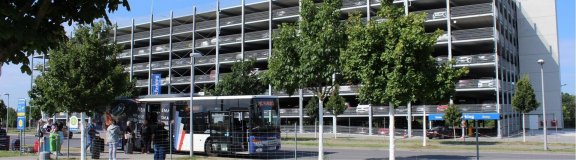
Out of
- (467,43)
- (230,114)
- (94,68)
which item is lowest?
(230,114)

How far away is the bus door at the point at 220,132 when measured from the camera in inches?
926

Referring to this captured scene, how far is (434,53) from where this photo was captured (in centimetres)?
5931

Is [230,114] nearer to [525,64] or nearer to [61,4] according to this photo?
[61,4]

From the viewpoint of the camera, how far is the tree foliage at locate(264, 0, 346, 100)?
A: 18.1 meters

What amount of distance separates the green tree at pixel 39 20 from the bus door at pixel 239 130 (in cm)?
1769

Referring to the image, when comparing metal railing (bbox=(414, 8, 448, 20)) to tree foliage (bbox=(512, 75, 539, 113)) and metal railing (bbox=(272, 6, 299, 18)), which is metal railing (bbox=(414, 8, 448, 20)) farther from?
metal railing (bbox=(272, 6, 299, 18))

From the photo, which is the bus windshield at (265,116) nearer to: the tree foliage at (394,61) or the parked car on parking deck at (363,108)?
the tree foliage at (394,61)

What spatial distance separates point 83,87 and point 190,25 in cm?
5423

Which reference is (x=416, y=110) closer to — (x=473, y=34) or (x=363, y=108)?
(x=363, y=108)

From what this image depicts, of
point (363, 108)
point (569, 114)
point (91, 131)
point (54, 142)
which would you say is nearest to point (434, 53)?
point (363, 108)

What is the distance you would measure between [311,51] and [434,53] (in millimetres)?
44086

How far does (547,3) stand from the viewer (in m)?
73.8

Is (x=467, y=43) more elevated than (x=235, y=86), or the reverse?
(x=467, y=43)

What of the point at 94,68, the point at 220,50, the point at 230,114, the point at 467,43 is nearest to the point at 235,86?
the point at 230,114
